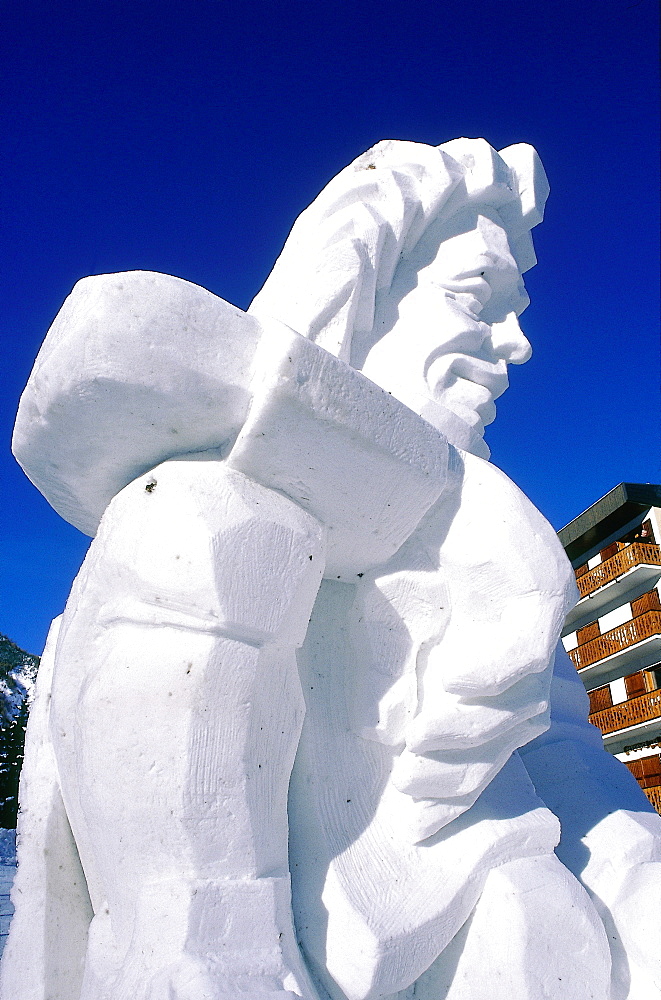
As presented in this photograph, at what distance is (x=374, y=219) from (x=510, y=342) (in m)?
0.75

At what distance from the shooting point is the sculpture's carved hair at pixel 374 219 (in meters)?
2.11

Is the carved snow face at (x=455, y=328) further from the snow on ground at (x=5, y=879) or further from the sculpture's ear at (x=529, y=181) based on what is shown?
the snow on ground at (x=5, y=879)

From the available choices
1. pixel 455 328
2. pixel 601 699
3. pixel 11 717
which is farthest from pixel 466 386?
pixel 601 699

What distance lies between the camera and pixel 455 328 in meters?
2.37

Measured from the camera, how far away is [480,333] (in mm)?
2445

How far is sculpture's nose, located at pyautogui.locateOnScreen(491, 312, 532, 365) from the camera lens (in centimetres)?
265

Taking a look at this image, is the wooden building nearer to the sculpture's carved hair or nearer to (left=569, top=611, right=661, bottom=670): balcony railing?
(left=569, top=611, right=661, bottom=670): balcony railing

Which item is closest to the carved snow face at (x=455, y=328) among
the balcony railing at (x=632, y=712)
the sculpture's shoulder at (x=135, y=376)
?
the sculpture's shoulder at (x=135, y=376)

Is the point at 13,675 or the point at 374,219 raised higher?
the point at 13,675

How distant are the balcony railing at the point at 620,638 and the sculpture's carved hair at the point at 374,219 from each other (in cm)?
1635

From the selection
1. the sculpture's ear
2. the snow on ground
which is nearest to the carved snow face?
the sculpture's ear

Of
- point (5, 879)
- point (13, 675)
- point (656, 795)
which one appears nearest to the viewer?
point (5, 879)

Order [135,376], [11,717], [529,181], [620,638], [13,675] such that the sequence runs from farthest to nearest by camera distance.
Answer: [620,638], [13,675], [11,717], [529,181], [135,376]

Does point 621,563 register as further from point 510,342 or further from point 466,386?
point 466,386
